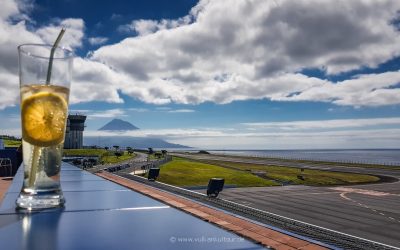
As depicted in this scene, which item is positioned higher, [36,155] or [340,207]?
[36,155]

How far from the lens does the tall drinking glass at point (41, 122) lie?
2559 millimetres

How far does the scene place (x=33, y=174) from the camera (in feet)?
8.64

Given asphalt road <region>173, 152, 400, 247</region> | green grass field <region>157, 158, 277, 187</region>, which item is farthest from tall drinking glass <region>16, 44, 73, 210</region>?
green grass field <region>157, 158, 277, 187</region>

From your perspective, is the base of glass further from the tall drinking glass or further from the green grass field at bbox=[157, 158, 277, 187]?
the green grass field at bbox=[157, 158, 277, 187]

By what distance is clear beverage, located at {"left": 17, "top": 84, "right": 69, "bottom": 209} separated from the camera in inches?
100

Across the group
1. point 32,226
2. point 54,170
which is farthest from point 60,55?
point 32,226

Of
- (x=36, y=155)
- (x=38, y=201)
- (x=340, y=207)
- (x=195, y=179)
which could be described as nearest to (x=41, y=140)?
(x=36, y=155)

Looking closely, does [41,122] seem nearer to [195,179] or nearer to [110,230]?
[110,230]

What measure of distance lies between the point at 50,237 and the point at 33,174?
1161mm

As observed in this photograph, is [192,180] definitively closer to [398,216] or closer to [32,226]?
[398,216]

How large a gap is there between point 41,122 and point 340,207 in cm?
3065

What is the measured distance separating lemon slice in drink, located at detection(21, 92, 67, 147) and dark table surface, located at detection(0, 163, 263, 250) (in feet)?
1.71

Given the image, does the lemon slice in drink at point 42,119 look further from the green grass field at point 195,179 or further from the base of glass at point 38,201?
the green grass field at point 195,179

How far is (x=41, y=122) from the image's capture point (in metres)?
2.57
